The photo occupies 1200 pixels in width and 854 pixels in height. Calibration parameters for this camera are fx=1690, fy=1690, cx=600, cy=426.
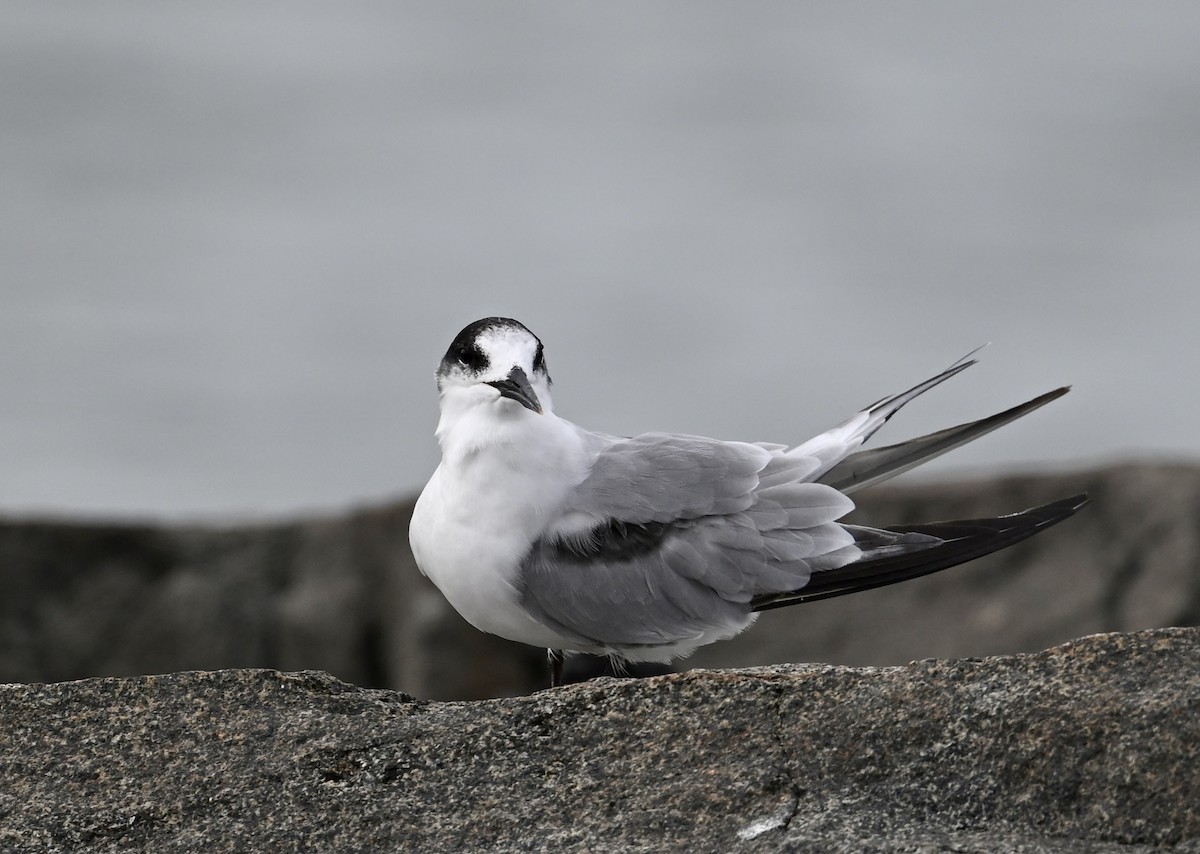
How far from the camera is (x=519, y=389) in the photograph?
15.8 feet

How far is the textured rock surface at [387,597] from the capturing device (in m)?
8.75

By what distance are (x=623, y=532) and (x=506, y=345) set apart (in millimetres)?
643

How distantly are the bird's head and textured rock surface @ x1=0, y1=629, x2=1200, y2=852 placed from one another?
1.28 m

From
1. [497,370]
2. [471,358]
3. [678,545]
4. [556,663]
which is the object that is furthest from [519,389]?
[556,663]

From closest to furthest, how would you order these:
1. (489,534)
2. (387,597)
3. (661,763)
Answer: (661,763), (489,534), (387,597)

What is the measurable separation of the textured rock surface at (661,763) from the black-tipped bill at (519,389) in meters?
1.16

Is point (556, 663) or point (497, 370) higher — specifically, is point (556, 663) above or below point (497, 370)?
below

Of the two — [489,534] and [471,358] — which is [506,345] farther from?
[489,534]

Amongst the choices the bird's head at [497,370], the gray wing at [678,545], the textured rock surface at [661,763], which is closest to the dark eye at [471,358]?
the bird's head at [497,370]

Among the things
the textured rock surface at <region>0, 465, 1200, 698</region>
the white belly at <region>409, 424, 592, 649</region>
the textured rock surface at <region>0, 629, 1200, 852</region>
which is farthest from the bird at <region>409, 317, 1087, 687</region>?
the textured rock surface at <region>0, 465, 1200, 698</region>

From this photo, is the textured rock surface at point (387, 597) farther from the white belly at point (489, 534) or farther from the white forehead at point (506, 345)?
the white forehead at point (506, 345)

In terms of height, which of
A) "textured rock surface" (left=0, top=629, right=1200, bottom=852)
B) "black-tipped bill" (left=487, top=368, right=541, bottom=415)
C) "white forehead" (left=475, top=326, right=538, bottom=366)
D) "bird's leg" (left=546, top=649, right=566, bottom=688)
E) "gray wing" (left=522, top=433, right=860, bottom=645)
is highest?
"white forehead" (left=475, top=326, right=538, bottom=366)

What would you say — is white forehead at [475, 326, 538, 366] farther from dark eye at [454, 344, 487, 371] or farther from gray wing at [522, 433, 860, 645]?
gray wing at [522, 433, 860, 645]

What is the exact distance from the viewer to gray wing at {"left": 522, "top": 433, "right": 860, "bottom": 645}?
191 inches
